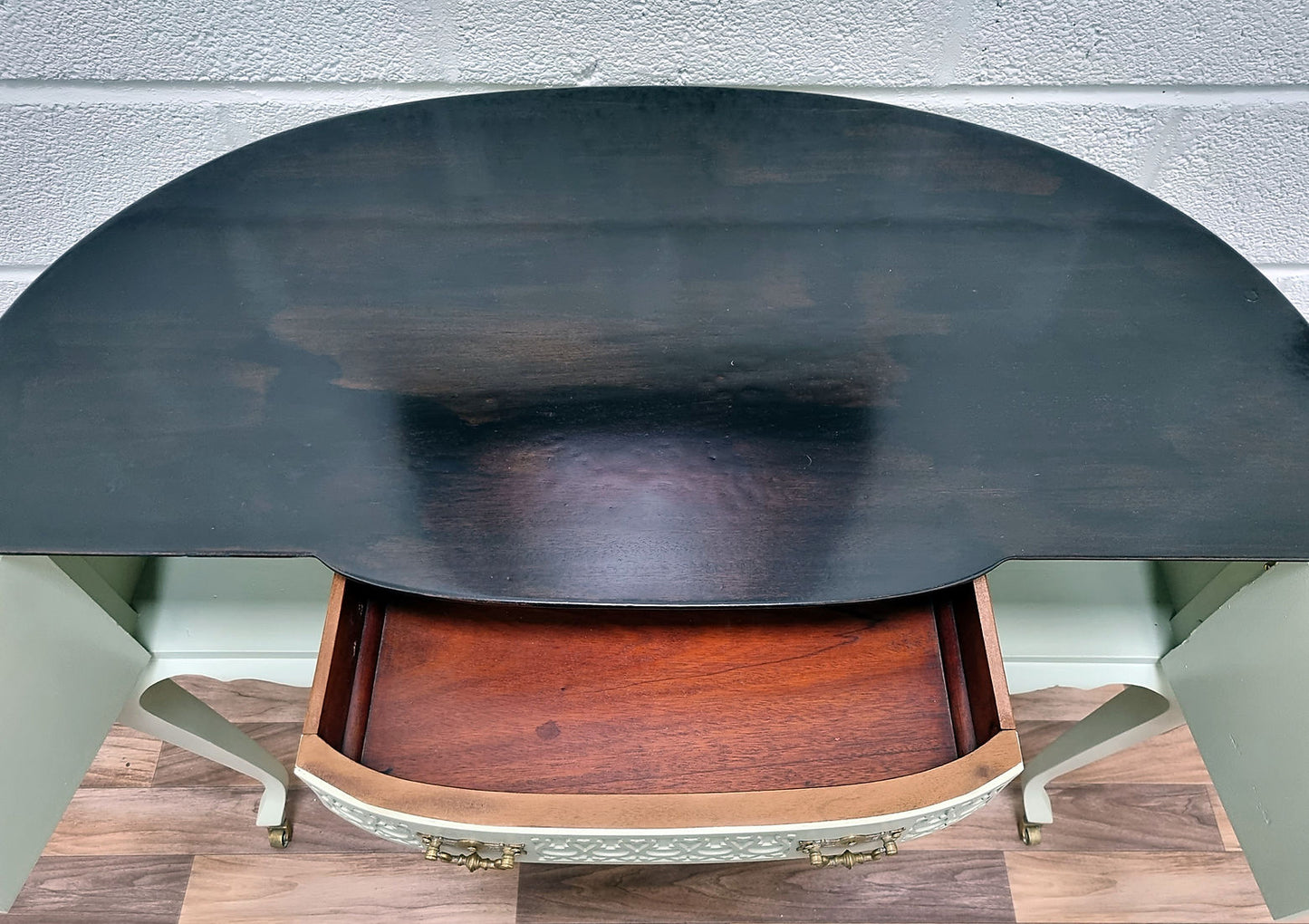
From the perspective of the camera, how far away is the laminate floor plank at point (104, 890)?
3.10 ft

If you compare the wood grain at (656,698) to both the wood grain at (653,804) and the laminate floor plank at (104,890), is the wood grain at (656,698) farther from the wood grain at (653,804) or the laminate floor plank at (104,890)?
the laminate floor plank at (104,890)

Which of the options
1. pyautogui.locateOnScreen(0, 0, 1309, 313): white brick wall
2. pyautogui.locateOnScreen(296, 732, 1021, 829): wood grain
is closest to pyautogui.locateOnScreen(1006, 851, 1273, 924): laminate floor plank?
pyautogui.locateOnScreen(296, 732, 1021, 829): wood grain

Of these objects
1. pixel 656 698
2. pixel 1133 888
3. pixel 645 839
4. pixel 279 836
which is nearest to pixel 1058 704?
pixel 1133 888

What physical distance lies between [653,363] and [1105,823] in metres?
0.83

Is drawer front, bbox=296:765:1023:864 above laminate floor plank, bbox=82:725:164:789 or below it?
above

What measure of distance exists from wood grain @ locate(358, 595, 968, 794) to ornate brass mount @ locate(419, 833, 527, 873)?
1.9 inches

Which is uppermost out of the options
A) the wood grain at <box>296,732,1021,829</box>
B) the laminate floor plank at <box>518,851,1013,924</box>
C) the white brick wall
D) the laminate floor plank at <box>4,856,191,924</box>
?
the white brick wall

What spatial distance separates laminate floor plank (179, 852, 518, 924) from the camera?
0.95 meters

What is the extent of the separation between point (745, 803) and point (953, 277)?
16.3 inches

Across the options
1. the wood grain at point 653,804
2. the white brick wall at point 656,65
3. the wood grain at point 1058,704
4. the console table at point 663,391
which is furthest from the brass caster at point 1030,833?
the white brick wall at point 656,65

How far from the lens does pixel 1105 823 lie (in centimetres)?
101

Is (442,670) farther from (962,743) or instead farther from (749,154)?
(749,154)

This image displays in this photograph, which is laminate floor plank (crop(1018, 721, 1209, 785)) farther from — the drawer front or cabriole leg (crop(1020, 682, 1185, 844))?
the drawer front

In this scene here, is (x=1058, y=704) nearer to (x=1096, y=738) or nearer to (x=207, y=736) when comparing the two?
(x=1096, y=738)
